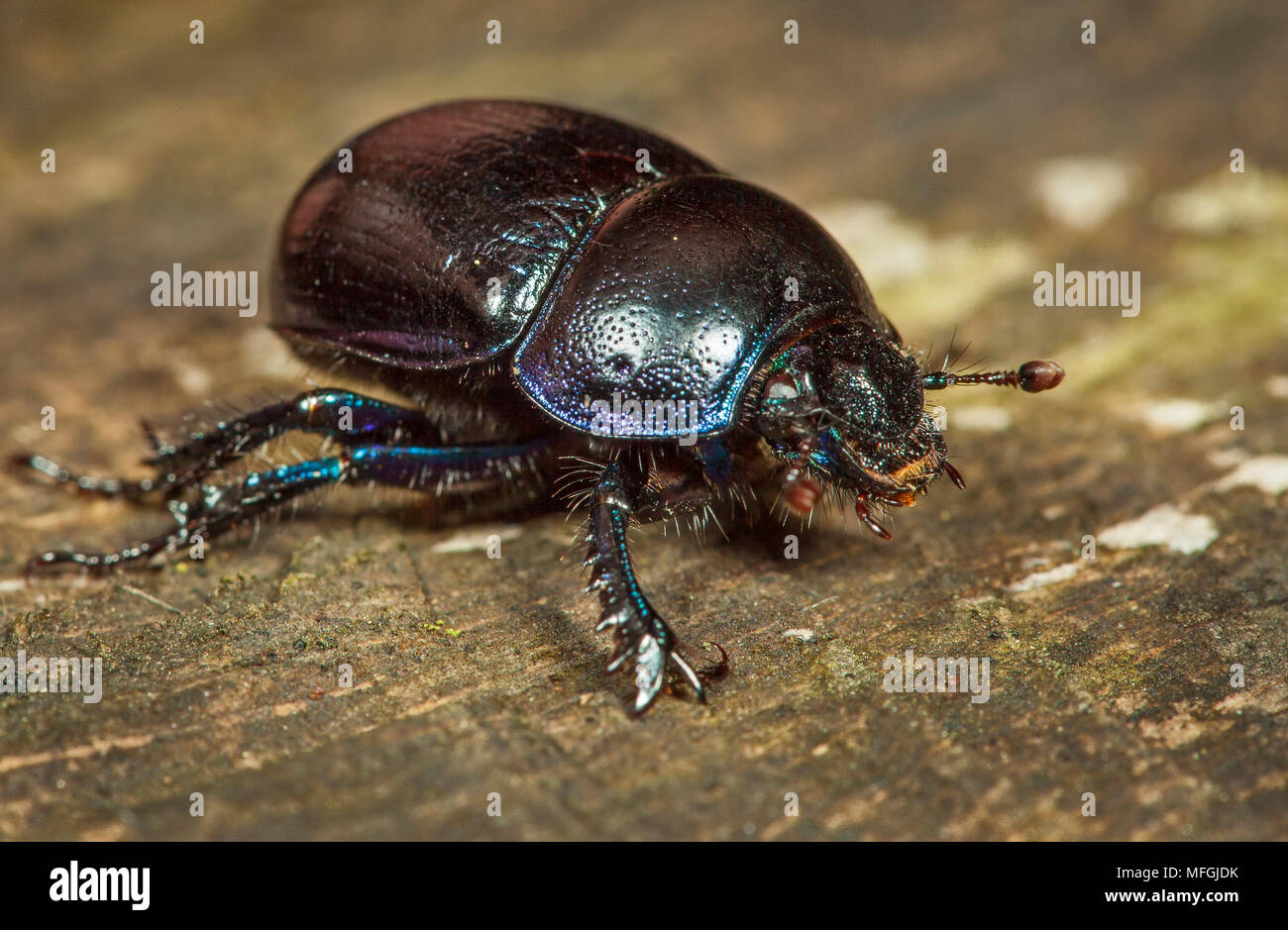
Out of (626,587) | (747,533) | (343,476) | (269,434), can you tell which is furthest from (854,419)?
(269,434)

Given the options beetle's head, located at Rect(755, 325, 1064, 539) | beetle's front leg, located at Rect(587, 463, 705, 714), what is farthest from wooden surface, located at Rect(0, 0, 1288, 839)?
beetle's head, located at Rect(755, 325, 1064, 539)

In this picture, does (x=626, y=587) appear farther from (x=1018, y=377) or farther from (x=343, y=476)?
(x=1018, y=377)

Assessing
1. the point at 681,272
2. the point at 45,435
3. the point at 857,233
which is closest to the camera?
the point at 681,272

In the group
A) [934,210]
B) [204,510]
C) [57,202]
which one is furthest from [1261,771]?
[57,202]

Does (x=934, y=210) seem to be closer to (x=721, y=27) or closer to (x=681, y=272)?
(x=721, y=27)

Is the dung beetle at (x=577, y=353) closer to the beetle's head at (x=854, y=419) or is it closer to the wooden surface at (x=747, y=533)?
the beetle's head at (x=854, y=419)

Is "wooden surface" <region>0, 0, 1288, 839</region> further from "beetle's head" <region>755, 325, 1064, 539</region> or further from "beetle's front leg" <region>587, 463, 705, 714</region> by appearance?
"beetle's head" <region>755, 325, 1064, 539</region>

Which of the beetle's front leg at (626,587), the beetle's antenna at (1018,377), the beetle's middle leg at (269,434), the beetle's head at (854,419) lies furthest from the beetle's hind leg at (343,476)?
the beetle's antenna at (1018,377)

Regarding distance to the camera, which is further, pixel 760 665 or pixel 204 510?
pixel 204 510
